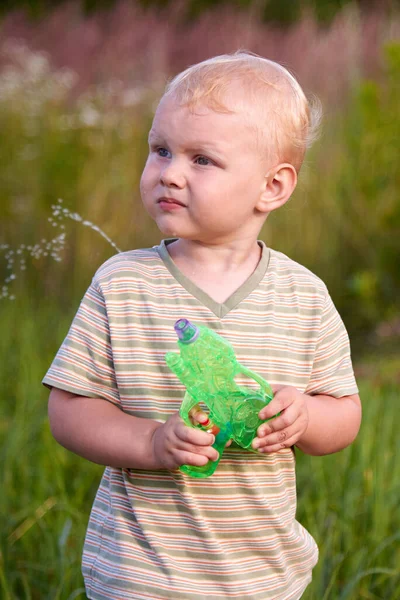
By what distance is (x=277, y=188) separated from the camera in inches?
68.8

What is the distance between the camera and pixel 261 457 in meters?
1.66

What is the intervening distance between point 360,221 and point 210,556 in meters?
4.10

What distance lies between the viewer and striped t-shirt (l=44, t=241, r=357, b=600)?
5.30 ft

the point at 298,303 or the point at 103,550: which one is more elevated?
the point at 298,303

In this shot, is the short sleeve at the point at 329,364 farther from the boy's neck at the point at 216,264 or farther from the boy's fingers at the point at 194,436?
the boy's fingers at the point at 194,436

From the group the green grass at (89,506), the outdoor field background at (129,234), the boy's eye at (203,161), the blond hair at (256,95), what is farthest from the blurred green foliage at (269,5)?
the boy's eye at (203,161)

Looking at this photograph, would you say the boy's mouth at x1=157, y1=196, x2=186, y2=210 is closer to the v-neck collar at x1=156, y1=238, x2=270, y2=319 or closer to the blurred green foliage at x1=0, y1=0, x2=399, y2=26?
the v-neck collar at x1=156, y1=238, x2=270, y2=319

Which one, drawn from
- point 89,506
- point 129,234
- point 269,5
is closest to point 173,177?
point 89,506

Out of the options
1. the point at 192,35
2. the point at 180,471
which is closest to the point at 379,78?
the point at 192,35

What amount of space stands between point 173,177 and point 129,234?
11.4 ft

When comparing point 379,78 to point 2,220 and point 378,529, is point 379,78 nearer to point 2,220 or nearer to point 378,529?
point 2,220

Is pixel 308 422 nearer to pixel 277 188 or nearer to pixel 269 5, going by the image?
pixel 277 188

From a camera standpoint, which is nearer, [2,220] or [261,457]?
[261,457]

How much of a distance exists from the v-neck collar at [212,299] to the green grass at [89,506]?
1006 millimetres
